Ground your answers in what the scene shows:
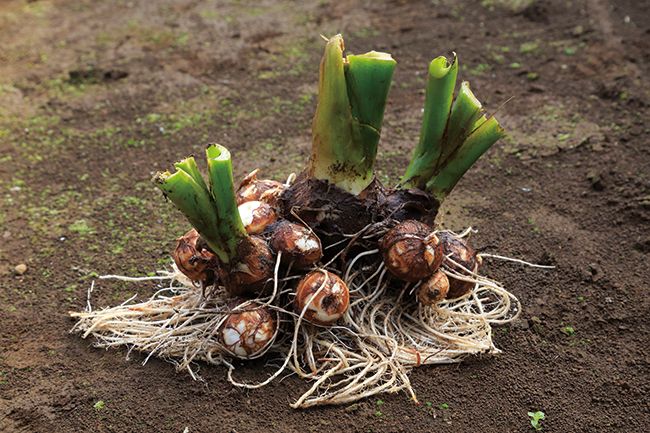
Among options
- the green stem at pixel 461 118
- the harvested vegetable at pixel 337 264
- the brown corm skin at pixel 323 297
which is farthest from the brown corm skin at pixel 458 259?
the brown corm skin at pixel 323 297

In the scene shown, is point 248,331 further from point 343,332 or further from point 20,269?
point 20,269

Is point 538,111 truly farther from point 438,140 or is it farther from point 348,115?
point 348,115

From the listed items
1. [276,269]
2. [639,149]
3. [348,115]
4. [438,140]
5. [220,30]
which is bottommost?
[220,30]

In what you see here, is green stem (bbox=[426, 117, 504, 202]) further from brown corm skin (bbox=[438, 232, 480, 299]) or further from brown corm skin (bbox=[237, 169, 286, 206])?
brown corm skin (bbox=[237, 169, 286, 206])

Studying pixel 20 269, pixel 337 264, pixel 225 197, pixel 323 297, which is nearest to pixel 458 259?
pixel 337 264

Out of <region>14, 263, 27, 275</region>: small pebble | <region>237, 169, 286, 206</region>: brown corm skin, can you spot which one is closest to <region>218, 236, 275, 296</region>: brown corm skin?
<region>237, 169, 286, 206</region>: brown corm skin

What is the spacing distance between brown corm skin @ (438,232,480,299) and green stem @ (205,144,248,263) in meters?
0.60

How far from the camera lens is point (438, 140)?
2180mm

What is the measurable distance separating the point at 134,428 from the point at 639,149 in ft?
7.67

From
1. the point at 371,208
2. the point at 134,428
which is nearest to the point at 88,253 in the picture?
the point at 134,428

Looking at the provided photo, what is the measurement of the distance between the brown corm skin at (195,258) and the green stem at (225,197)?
0.10 metres

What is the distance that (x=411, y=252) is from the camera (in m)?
2.07

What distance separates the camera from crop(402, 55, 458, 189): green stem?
2.08 meters

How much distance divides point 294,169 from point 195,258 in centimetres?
118
